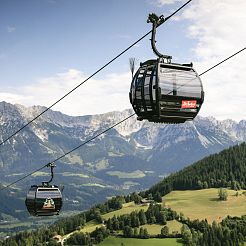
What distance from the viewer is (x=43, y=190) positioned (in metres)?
31.0

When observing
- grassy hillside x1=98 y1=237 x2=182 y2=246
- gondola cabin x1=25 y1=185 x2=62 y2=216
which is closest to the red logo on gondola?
gondola cabin x1=25 y1=185 x2=62 y2=216

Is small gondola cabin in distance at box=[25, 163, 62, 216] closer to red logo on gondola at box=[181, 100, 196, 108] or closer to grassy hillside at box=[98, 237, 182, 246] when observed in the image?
red logo on gondola at box=[181, 100, 196, 108]

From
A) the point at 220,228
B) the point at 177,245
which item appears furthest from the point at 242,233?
the point at 177,245

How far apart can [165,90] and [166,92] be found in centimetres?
7

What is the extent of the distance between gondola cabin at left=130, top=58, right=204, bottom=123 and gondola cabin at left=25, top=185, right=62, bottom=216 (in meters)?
19.1

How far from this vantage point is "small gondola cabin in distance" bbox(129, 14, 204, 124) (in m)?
12.4

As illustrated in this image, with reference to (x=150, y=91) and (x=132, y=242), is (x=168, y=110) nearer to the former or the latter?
(x=150, y=91)

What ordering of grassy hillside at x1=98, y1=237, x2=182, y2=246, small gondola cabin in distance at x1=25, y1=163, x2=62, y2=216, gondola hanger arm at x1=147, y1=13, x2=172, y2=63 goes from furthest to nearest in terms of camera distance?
grassy hillside at x1=98, y1=237, x2=182, y2=246 → small gondola cabin in distance at x1=25, y1=163, x2=62, y2=216 → gondola hanger arm at x1=147, y1=13, x2=172, y2=63

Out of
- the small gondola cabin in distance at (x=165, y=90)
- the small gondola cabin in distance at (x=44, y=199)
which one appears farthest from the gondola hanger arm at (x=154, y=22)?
the small gondola cabin in distance at (x=44, y=199)

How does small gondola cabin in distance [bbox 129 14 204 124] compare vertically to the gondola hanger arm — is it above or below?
below

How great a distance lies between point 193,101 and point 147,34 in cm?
232

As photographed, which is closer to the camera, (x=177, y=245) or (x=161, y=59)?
(x=161, y=59)

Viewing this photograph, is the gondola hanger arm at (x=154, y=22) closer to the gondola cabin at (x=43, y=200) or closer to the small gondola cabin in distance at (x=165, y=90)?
the small gondola cabin in distance at (x=165, y=90)

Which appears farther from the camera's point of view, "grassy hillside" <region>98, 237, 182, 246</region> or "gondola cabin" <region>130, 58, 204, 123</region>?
"grassy hillside" <region>98, 237, 182, 246</region>
